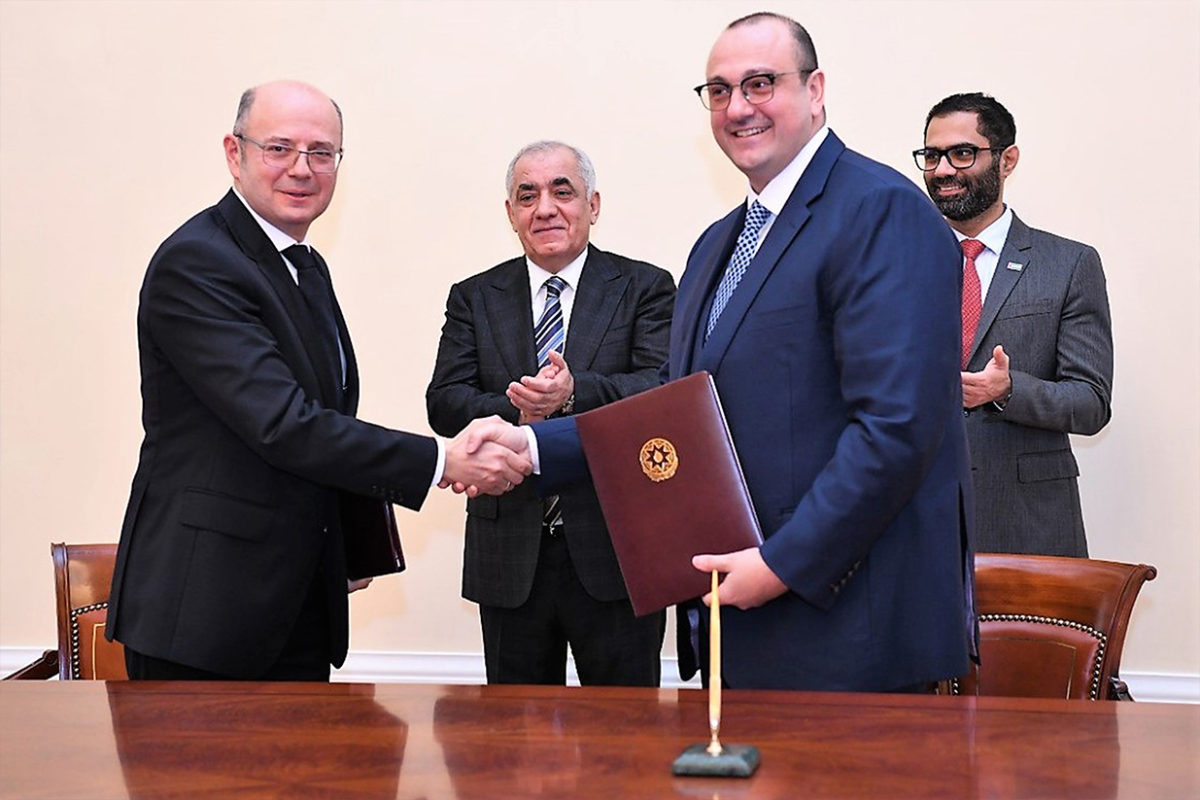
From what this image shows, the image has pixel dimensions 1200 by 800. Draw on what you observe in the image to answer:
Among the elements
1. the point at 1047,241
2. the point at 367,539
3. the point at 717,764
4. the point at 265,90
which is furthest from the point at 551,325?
the point at 717,764

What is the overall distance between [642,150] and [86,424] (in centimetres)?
224

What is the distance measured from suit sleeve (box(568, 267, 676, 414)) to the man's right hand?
0.32 metres

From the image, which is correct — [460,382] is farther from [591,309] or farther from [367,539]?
[367,539]

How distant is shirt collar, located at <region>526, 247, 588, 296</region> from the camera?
354 cm

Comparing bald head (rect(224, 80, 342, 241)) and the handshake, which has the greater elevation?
bald head (rect(224, 80, 342, 241))

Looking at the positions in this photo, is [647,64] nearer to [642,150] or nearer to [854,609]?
[642,150]

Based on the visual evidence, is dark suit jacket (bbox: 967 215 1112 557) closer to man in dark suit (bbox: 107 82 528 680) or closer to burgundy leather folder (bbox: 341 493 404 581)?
man in dark suit (bbox: 107 82 528 680)

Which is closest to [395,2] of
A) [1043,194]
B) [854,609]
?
[1043,194]

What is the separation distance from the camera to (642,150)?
4516 millimetres

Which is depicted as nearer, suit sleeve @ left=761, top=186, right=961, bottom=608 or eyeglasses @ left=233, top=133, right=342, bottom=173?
suit sleeve @ left=761, top=186, right=961, bottom=608

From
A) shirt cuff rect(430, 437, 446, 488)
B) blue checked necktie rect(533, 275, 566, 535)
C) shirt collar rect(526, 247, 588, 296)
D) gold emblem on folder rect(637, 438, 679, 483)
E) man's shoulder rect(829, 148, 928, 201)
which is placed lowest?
shirt cuff rect(430, 437, 446, 488)

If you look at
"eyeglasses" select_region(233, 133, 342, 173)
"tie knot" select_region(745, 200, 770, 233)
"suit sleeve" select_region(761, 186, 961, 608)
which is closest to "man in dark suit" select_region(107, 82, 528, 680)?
"eyeglasses" select_region(233, 133, 342, 173)

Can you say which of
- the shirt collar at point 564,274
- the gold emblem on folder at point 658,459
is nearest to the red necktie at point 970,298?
the shirt collar at point 564,274

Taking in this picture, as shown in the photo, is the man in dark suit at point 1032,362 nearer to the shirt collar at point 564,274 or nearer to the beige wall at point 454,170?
the beige wall at point 454,170
